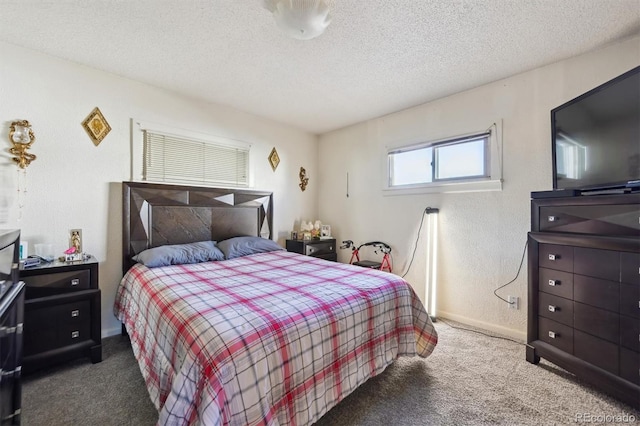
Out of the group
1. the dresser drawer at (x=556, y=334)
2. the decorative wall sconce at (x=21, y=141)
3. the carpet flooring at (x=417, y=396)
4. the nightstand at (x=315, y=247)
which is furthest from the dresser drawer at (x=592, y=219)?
the decorative wall sconce at (x=21, y=141)

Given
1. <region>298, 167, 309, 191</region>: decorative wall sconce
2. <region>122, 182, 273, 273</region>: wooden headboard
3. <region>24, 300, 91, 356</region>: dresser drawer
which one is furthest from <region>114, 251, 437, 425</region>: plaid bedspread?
<region>298, 167, 309, 191</region>: decorative wall sconce

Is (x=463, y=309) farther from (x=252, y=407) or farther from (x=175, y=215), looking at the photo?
(x=175, y=215)

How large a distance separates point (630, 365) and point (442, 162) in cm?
224

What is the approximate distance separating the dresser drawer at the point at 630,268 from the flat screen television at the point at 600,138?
0.43m

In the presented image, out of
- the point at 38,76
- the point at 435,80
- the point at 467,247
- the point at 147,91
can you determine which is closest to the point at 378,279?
the point at 467,247

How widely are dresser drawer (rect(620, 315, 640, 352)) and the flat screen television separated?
2.65ft

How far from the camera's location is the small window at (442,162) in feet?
9.50

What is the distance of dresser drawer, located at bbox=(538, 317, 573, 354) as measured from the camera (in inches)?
74.1

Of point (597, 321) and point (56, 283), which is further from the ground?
point (56, 283)

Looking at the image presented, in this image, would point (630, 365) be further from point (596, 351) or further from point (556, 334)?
point (556, 334)

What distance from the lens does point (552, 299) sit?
1993 millimetres

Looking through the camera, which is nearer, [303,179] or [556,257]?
[556,257]

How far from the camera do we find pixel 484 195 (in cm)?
280

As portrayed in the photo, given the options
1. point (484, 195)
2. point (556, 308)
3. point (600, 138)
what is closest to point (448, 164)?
point (484, 195)
